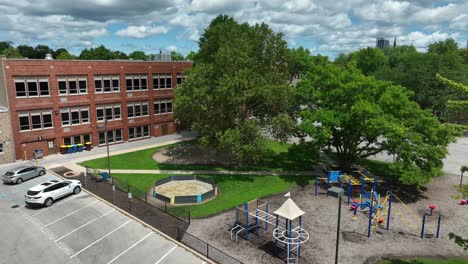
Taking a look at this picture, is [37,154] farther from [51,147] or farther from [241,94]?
[241,94]

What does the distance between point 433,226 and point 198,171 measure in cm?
2295

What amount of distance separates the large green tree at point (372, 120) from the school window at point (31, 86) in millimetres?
31146

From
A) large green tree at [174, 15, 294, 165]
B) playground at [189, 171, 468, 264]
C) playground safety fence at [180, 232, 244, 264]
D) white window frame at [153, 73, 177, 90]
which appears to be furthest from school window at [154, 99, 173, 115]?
playground safety fence at [180, 232, 244, 264]

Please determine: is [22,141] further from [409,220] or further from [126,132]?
[409,220]

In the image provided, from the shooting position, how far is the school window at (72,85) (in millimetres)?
42916

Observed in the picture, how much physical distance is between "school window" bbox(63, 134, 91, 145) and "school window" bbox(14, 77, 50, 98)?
660 cm

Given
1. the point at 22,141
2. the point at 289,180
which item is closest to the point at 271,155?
the point at 289,180

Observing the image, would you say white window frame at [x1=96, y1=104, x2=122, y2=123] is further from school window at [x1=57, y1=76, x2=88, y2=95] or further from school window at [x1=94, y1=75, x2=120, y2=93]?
school window at [x1=57, y1=76, x2=88, y2=95]

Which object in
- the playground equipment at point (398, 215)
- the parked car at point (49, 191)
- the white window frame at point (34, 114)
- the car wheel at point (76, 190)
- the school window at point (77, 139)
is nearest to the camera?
the playground equipment at point (398, 215)

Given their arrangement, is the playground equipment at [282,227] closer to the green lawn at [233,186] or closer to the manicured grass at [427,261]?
the green lawn at [233,186]

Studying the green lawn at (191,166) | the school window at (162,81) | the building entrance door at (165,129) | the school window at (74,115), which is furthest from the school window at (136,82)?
the green lawn at (191,166)

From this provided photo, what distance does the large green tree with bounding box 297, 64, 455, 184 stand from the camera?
28.9 metres

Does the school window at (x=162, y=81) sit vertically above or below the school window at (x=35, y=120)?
above

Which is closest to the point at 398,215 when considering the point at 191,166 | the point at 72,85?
the point at 191,166
